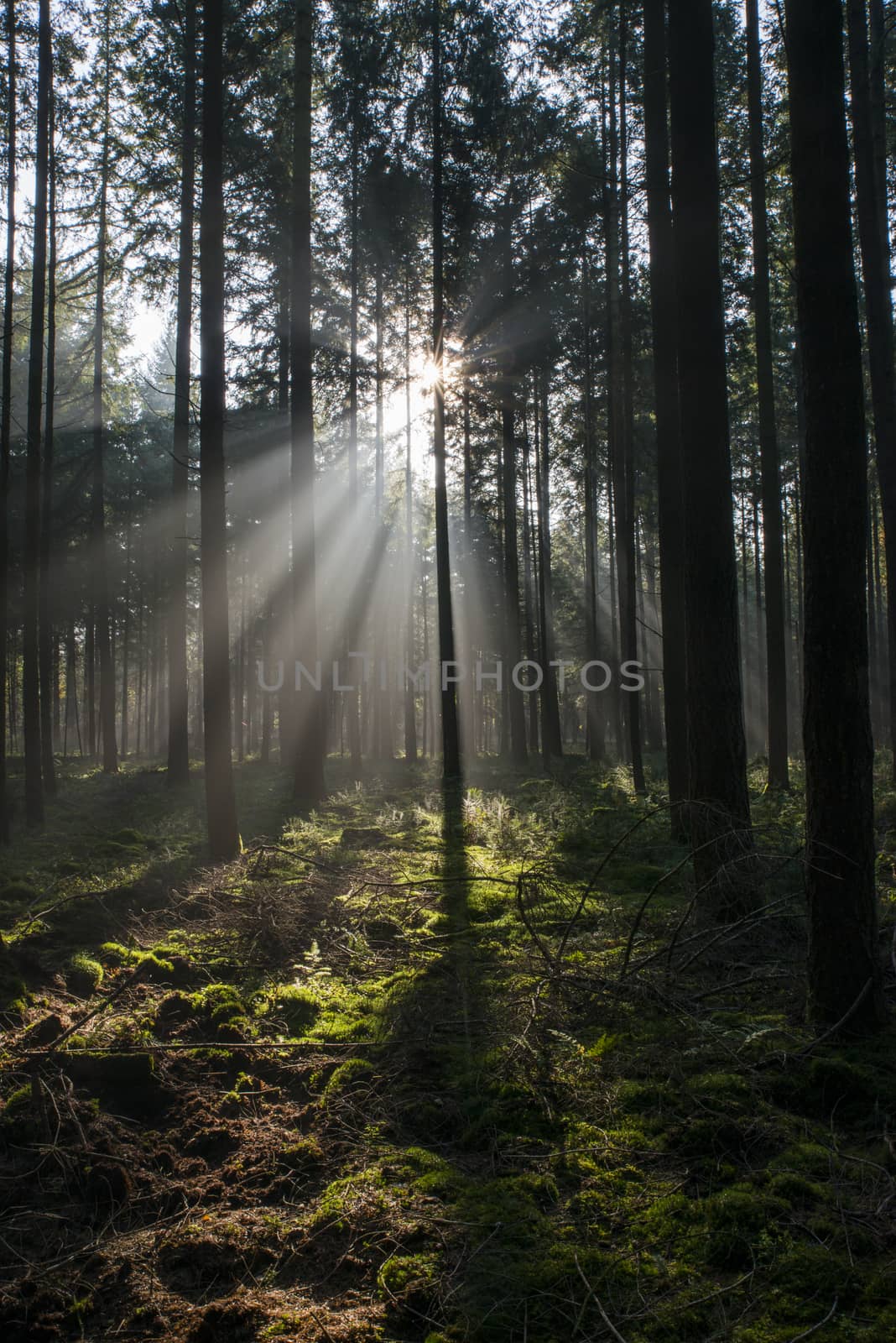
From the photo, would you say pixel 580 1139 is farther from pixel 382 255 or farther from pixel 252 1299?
pixel 382 255

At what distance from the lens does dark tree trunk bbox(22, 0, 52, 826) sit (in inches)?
506

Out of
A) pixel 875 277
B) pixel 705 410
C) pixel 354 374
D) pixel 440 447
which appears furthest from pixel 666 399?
pixel 354 374

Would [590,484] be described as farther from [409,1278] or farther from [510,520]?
[409,1278]

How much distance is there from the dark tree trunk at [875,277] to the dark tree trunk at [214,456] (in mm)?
9150

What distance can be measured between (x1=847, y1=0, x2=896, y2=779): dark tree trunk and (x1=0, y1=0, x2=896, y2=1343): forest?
0.24 ft

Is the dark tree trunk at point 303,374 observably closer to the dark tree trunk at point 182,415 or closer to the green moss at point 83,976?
the dark tree trunk at point 182,415

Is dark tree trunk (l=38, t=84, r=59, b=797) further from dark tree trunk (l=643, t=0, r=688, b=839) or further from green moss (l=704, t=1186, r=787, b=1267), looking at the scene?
green moss (l=704, t=1186, r=787, b=1267)

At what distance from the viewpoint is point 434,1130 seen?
3.66 m

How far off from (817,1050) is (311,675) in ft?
36.5

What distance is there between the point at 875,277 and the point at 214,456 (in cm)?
1013

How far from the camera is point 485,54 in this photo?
15570mm

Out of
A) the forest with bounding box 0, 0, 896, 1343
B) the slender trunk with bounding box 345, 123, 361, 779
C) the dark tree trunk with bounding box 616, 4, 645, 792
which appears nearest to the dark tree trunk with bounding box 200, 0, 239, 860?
the forest with bounding box 0, 0, 896, 1343

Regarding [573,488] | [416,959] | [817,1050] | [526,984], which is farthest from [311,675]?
[573,488]

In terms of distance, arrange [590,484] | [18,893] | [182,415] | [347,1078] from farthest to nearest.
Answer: [590,484] → [182,415] → [18,893] → [347,1078]
